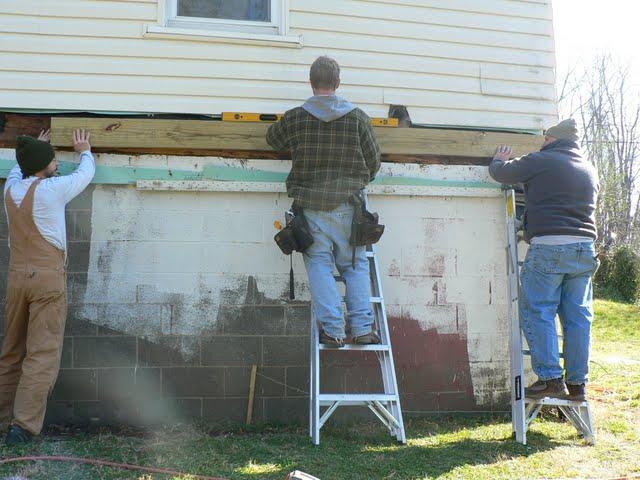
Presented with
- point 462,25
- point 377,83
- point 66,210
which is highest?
point 462,25

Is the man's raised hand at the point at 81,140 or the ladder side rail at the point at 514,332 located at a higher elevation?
the man's raised hand at the point at 81,140

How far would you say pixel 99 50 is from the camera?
5332 mm

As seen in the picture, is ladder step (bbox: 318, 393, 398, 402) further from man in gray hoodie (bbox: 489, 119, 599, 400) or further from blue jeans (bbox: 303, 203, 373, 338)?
man in gray hoodie (bbox: 489, 119, 599, 400)

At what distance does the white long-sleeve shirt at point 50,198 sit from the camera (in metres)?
4.59

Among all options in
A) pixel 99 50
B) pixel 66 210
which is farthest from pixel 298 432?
pixel 99 50

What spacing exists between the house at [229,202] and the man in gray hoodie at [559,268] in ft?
2.68

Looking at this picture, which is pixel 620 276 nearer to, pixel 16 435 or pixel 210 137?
pixel 210 137

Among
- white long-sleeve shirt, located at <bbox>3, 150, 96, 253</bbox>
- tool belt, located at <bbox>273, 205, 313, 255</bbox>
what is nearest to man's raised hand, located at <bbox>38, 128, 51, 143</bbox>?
white long-sleeve shirt, located at <bbox>3, 150, 96, 253</bbox>

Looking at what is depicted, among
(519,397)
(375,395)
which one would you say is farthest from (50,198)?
(519,397)

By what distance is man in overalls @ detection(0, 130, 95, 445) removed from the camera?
4461 mm

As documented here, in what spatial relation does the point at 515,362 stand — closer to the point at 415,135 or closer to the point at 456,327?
the point at 456,327

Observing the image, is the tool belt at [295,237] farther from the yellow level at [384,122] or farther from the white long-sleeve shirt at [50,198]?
the white long-sleeve shirt at [50,198]

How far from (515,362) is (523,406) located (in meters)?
0.35

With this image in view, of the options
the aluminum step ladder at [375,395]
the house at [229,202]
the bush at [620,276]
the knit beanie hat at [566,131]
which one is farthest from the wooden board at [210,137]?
the bush at [620,276]
